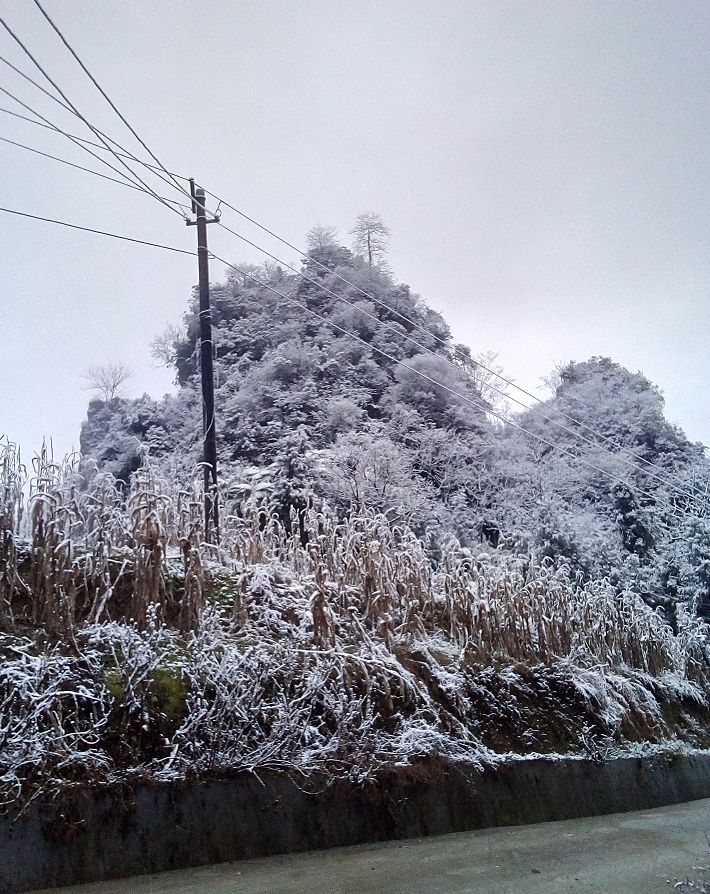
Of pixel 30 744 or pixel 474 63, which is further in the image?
pixel 474 63

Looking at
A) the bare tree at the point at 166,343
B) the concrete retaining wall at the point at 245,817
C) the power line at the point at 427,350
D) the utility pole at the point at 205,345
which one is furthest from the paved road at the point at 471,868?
the bare tree at the point at 166,343

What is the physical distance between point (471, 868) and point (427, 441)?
19.5 meters

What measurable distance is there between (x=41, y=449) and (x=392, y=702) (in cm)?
279

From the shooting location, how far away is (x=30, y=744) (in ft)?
9.99

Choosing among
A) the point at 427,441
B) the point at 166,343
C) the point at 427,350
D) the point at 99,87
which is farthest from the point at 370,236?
the point at 99,87

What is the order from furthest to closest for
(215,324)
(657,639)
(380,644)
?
(215,324) < (657,639) < (380,644)

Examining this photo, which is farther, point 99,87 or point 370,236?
point 370,236

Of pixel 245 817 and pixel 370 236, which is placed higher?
pixel 370 236

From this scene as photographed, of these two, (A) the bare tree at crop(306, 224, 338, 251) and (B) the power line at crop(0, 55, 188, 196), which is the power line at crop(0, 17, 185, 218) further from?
(A) the bare tree at crop(306, 224, 338, 251)

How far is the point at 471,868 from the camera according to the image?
3279 mm

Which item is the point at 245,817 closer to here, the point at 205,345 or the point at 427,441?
the point at 205,345

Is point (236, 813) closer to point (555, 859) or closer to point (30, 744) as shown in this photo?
point (30, 744)

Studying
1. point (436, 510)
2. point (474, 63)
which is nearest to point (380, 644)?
point (474, 63)

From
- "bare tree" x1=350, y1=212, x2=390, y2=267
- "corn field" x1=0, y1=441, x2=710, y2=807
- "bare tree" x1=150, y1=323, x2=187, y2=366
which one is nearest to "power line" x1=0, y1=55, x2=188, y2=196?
"corn field" x1=0, y1=441, x2=710, y2=807
